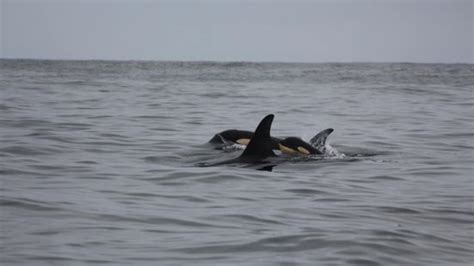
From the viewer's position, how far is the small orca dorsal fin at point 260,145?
39.4 ft

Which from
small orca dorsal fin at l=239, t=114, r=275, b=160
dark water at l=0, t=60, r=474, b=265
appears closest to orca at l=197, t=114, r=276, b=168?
small orca dorsal fin at l=239, t=114, r=275, b=160

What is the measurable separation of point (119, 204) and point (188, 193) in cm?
112

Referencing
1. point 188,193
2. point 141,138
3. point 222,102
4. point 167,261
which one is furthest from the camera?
point 222,102

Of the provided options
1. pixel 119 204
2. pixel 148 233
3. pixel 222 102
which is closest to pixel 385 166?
pixel 119 204

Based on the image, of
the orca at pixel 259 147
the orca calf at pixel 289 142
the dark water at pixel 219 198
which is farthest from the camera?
the orca calf at pixel 289 142

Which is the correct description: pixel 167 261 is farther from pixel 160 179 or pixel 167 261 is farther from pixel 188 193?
pixel 160 179

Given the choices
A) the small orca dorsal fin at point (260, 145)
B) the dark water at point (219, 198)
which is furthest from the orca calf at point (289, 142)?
the small orca dorsal fin at point (260, 145)

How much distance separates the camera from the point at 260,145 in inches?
483

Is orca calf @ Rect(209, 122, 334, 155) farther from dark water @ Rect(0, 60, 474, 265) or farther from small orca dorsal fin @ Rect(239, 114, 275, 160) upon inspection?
small orca dorsal fin @ Rect(239, 114, 275, 160)

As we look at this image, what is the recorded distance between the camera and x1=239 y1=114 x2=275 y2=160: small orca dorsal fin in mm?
12020

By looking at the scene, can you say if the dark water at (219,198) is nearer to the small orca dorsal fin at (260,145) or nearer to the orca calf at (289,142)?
the small orca dorsal fin at (260,145)

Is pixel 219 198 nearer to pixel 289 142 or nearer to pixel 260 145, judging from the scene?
pixel 260 145

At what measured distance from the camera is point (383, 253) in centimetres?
698

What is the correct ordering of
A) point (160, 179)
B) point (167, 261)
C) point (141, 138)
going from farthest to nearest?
point (141, 138)
point (160, 179)
point (167, 261)
